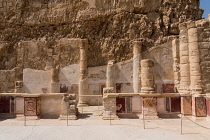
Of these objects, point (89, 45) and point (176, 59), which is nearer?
point (176, 59)

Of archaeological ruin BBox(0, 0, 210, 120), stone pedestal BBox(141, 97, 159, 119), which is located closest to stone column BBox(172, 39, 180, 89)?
archaeological ruin BBox(0, 0, 210, 120)

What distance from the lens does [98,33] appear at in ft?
57.9

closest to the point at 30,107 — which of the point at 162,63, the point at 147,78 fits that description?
the point at 147,78

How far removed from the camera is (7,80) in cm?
1705

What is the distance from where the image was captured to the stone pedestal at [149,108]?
9.22 metres

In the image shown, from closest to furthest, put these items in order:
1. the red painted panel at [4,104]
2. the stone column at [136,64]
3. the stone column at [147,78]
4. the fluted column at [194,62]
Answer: the fluted column at [194,62] < the stone column at [147,78] < the red painted panel at [4,104] < the stone column at [136,64]

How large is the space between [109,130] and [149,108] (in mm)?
3012

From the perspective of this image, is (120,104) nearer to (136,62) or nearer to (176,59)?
(136,62)

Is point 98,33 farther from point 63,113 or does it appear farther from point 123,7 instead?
point 63,113

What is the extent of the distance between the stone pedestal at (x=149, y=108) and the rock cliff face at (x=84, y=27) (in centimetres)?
758

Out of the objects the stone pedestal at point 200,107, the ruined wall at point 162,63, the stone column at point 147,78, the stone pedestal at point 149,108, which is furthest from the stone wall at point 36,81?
the stone pedestal at point 200,107

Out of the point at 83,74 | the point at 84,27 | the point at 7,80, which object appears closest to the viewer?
the point at 83,74

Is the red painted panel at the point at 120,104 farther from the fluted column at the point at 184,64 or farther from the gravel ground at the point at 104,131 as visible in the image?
the fluted column at the point at 184,64

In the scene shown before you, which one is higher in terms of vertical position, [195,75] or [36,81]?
[195,75]
